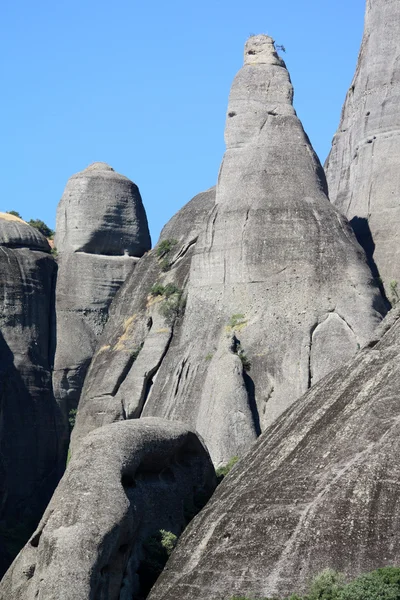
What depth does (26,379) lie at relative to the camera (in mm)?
65625

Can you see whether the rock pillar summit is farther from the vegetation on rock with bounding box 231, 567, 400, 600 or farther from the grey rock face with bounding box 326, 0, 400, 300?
the vegetation on rock with bounding box 231, 567, 400, 600

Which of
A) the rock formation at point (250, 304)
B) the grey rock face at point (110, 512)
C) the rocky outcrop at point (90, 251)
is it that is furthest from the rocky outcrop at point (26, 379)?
the grey rock face at point (110, 512)

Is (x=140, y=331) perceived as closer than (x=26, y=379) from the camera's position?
Yes

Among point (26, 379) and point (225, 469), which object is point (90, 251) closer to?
point (26, 379)

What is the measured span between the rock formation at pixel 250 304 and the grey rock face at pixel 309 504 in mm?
11013

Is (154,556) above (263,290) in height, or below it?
below

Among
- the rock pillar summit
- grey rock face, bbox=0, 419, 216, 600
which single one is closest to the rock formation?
the rock pillar summit

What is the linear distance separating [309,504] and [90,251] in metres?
32.8

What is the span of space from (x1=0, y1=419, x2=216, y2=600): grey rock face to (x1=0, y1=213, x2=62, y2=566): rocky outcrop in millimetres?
17689

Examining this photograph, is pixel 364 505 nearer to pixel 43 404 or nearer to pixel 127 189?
pixel 43 404

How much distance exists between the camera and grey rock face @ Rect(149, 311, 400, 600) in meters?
36.9

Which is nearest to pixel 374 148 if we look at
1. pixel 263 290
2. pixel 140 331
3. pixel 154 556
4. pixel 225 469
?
pixel 263 290

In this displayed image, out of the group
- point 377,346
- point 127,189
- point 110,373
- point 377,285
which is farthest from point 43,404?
point 377,346

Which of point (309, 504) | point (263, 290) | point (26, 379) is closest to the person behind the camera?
point (309, 504)
